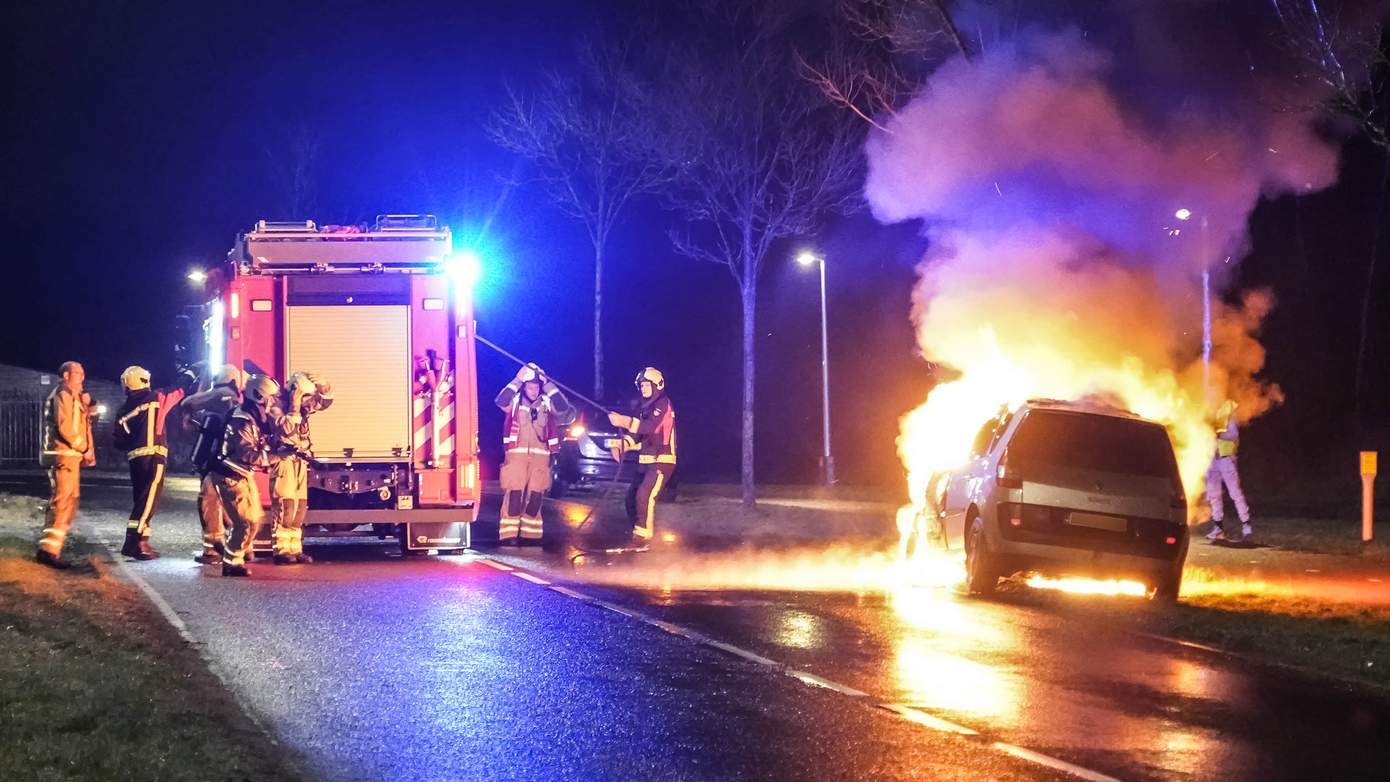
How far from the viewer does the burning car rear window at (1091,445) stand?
12.8 m

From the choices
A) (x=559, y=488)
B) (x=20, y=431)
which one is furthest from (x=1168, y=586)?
(x=20, y=431)

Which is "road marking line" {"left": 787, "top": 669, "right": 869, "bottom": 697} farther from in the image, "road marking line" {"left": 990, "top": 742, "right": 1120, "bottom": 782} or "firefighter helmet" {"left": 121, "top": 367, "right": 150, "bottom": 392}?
"firefighter helmet" {"left": 121, "top": 367, "right": 150, "bottom": 392}

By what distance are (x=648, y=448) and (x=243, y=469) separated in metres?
4.74

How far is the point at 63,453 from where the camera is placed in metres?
14.2

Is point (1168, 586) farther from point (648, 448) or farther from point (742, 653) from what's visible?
point (648, 448)

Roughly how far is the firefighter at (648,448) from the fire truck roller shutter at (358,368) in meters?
2.58

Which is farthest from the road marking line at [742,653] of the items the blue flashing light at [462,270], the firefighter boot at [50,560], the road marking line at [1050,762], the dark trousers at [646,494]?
the firefighter boot at [50,560]

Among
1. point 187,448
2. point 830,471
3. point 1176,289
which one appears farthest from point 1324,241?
point 187,448

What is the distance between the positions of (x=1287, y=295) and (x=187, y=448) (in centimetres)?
2835

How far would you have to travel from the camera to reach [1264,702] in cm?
884

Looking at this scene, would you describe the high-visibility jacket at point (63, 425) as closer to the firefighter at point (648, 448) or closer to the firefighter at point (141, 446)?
the firefighter at point (141, 446)

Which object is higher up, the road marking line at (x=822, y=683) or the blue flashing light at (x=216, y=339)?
the blue flashing light at (x=216, y=339)

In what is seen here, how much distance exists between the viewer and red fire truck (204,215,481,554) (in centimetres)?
1572

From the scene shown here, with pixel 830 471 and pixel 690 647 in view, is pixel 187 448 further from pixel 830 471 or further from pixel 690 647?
pixel 690 647
